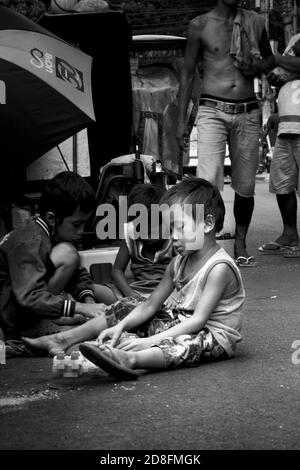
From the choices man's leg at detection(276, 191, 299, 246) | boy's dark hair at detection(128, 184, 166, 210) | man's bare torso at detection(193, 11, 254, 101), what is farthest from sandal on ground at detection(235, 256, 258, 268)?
boy's dark hair at detection(128, 184, 166, 210)

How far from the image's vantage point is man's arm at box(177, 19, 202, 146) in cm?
812

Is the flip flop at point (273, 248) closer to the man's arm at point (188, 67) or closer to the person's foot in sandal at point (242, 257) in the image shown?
the person's foot in sandal at point (242, 257)

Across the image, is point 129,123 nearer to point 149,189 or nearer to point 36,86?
point 149,189

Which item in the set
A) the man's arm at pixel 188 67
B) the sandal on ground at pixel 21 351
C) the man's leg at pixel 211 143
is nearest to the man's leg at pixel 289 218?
the man's leg at pixel 211 143

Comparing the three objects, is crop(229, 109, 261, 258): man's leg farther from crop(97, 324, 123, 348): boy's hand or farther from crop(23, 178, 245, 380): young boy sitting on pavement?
crop(97, 324, 123, 348): boy's hand

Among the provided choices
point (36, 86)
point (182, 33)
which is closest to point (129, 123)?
point (36, 86)

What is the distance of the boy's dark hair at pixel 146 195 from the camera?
6.38 metres

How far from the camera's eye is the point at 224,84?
815cm

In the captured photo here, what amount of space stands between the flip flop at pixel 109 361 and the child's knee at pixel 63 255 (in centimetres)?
118

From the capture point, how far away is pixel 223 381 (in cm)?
441

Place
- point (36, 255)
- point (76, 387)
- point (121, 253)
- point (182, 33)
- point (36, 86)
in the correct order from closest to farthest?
point (76, 387), point (36, 255), point (36, 86), point (121, 253), point (182, 33)

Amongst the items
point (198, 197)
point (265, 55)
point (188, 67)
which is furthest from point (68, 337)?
point (265, 55)

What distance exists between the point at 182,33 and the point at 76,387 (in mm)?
13049

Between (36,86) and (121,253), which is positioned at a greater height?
(36,86)
